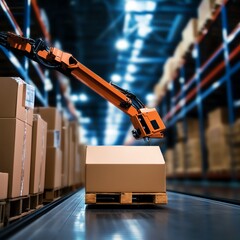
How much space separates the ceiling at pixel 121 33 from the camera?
9898 millimetres

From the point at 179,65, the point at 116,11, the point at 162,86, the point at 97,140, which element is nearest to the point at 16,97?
the point at 116,11

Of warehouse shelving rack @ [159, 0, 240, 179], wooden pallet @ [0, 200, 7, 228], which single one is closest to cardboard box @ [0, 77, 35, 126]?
wooden pallet @ [0, 200, 7, 228]

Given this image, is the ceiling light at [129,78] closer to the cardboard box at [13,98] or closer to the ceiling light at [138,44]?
the ceiling light at [138,44]

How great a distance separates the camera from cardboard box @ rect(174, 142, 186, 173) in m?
14.3

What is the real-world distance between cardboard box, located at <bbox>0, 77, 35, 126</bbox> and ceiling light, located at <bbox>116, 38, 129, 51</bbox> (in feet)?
27.2

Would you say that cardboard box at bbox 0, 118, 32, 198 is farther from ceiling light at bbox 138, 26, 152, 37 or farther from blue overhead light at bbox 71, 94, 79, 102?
blue overhead light at bbox 71, 94, 79, 102

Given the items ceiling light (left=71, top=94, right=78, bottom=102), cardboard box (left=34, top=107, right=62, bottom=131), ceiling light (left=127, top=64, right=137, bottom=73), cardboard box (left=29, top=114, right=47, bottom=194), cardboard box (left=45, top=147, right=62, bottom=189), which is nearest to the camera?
cardboard box (left=29, top=114, right=47, bottom=194)

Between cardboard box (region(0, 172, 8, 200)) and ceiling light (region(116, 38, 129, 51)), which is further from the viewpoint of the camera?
ceiling light (region(116, 38, 129, 51))

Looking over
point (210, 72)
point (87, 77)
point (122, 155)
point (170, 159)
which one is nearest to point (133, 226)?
point (122, 155)

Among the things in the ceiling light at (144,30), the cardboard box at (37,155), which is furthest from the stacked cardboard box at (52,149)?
the ceiling light at (144,30)

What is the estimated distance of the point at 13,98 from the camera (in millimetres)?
3660

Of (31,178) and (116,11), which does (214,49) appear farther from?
(31,178)

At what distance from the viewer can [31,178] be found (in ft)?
14.0

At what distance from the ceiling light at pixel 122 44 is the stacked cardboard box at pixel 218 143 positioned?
150 inches
